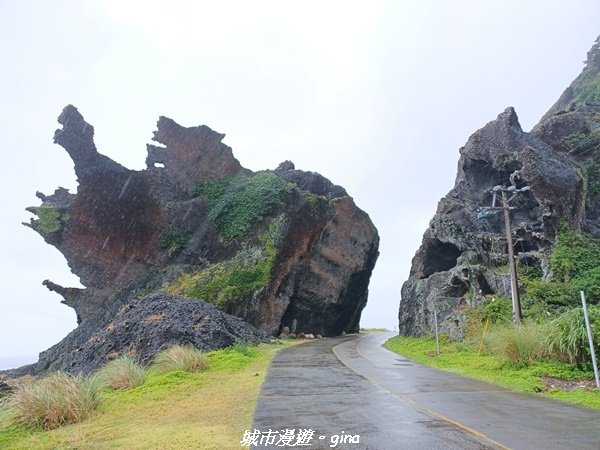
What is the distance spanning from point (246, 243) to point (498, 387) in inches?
1178

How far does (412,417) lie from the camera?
7.05 meters

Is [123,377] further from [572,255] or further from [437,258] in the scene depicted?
[437,258]

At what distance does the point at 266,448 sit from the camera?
18.0 feet

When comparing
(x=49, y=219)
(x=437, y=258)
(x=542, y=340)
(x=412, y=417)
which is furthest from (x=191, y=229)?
(x=412, y=417)

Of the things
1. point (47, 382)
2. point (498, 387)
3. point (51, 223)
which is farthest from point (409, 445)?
point (51, 223)

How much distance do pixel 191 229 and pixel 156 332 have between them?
2453 cm

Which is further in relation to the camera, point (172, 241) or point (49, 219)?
point (49, 219)

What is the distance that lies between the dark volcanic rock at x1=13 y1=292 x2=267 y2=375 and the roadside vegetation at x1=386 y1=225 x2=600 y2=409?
8402mm

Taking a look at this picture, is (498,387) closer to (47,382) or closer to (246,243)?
(47,382)

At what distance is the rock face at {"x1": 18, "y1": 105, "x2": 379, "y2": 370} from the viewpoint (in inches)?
1523

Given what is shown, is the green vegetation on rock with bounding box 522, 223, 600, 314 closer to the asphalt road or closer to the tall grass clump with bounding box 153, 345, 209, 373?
the asphalt road

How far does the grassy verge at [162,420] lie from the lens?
6184 mm

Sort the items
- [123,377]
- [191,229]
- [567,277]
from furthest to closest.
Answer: [191,229], [567,277], [123,377]

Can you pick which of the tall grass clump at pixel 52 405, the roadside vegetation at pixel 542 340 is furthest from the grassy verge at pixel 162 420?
the roadside vegetation at pixel 542 340
